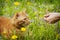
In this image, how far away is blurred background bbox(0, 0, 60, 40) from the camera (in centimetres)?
398

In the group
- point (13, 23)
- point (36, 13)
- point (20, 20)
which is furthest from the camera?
point (36, 13)

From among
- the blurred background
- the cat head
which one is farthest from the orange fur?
the blurred background

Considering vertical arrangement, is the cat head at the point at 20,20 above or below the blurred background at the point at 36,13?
above

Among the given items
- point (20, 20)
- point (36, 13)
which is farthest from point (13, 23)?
point (36, 13)

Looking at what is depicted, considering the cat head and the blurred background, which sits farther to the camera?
the blurred background

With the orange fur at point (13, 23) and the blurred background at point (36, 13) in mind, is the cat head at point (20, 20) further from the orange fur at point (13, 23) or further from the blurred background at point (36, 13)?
the blurred background at point (36, 13)

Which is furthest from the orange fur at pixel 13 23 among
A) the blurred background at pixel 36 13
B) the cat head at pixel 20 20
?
the blurred background at pixel 36 13

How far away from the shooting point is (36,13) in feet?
14.9

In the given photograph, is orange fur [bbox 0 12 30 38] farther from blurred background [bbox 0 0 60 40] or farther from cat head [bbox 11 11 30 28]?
blurred background [bbox 0 0 60 40]

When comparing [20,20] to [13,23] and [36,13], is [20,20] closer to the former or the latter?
[13,23]

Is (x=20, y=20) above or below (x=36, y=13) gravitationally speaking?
above

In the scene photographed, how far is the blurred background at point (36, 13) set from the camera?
13.1ft

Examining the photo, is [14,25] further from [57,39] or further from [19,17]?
[57,39]

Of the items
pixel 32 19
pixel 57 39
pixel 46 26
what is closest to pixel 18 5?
pixel 32 19
